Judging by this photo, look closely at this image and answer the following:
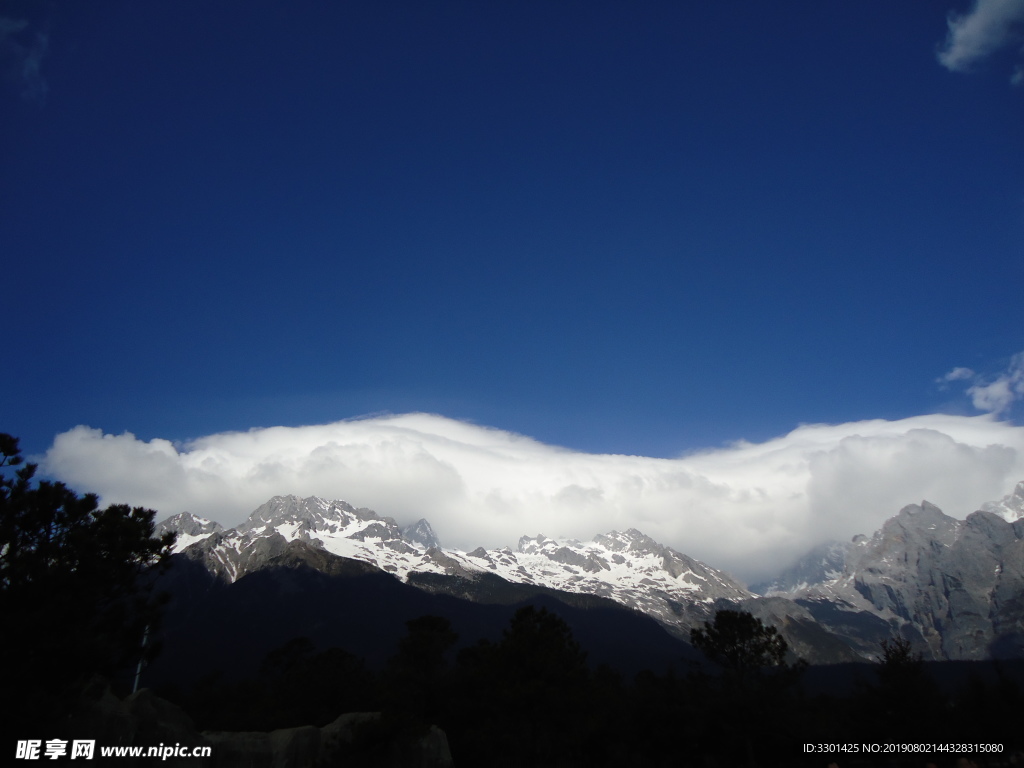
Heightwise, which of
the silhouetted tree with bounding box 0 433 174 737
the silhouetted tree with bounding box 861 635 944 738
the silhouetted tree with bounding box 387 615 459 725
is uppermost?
the silhouetted tree with bounding box 0 433 174 737

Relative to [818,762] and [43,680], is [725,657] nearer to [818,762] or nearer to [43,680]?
[818,762]

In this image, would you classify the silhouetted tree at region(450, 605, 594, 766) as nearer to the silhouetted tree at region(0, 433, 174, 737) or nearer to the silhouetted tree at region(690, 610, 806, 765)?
the silhouetted tree at region(690, 610, 806, 765)

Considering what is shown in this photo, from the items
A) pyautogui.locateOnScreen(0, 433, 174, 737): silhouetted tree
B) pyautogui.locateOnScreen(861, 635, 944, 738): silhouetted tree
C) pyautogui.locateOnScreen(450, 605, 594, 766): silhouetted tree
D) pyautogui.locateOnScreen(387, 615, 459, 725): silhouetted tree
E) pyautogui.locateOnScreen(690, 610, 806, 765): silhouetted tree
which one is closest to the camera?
pyautogui.locateOnScreen(0, 433, 174, 737): silhouetted tree

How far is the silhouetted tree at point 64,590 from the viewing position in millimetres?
18672

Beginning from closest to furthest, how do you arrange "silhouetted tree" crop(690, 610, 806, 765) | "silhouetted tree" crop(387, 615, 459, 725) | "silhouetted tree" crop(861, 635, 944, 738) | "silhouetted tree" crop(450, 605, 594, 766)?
"silhouetted tree" crop(861, 635, 944, 738)
"silhouetted tree" crop(690, 610, 806, 765)
"silhouetted tree" crop(450, 605, 594, 766)
"silhouetted tree" crop(387, 615, 459, 725)

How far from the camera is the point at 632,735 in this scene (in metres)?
46.3

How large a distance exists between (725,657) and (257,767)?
3616cm

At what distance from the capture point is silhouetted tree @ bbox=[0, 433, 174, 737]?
61.3 feet

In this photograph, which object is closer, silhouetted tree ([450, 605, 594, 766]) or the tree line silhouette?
the tree line silhouette

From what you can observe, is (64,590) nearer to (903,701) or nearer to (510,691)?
(510,691)

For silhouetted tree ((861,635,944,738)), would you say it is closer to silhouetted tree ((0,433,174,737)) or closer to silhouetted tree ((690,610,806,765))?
silhouetted tree ((690,610,806,765))

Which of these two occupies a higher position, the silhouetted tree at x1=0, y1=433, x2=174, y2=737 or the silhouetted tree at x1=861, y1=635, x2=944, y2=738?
the silhouetted tree at x1=0, y1=433, x2=174, y2=737

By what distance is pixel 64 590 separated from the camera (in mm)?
20000

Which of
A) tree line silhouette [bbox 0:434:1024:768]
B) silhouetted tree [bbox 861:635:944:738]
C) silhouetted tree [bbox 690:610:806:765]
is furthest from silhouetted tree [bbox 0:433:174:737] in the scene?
silhouetted tree [bbox 861:635:944:738]
